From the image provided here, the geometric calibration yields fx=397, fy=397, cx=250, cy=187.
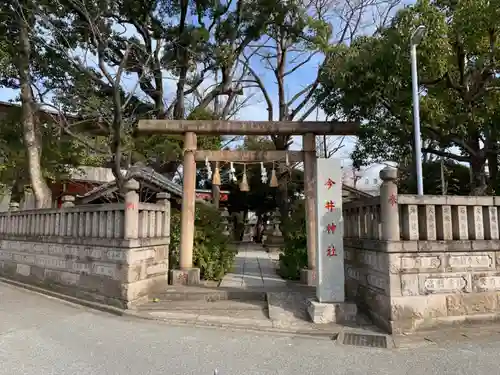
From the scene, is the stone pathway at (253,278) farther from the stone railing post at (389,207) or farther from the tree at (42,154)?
the tree at (42,154)

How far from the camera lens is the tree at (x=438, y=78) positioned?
7789mm

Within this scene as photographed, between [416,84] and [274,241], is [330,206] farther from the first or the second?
[274,241]

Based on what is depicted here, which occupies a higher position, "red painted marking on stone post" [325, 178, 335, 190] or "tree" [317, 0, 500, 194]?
"tree" [317, 0, 500, 194]

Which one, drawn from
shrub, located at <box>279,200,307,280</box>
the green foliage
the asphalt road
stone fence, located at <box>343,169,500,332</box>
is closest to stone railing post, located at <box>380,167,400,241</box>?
stone fence, located at <box>343,169,500,332</box>

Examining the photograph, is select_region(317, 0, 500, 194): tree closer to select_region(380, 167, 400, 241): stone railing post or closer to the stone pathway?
select_region(380, 167, 400, 241): stone railing post

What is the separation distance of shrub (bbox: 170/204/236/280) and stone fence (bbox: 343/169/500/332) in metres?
5.01

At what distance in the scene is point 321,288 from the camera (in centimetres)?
704

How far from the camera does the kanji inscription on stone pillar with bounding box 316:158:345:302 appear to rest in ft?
23.1

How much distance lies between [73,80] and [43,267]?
568 cm

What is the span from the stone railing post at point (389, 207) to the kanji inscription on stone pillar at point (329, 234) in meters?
0.89

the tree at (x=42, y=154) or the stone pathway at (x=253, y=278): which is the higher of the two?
the tree at (x=42, y=154)

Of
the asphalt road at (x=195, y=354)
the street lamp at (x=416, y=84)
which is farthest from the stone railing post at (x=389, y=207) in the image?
the asphalt road at (x=195, y=354)

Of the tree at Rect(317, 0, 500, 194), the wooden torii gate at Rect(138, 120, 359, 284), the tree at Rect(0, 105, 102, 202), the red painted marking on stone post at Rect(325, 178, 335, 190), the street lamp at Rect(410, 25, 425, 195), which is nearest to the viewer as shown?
the red painted marking on stone post at Rect(325, 178, 335, 190)

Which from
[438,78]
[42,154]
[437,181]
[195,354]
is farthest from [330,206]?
[42,154]
